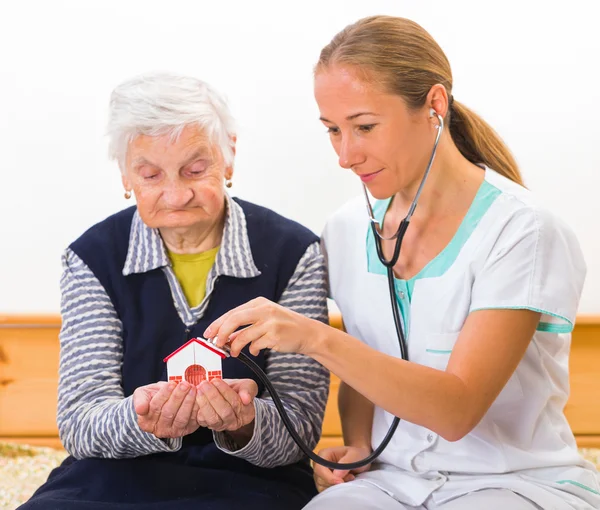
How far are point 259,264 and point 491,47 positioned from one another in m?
1.17

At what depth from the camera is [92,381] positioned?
1.74 meters

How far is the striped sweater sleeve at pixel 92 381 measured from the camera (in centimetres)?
165

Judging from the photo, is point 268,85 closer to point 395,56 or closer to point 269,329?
point 395,56

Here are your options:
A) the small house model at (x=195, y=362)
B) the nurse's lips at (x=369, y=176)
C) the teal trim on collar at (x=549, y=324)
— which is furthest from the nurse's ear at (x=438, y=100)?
the small house model at (x=195, y=362)

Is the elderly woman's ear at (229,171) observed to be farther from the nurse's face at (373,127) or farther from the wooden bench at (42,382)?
the wooden bench at (42,382)

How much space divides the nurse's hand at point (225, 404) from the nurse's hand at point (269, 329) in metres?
0.14

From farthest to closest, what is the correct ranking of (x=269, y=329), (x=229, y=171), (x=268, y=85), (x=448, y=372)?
1. (x=268, y=85)
2. (x=229, y=171)
3. (x=448, y=372)
4. (x=269, y=329)

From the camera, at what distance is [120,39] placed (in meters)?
2.60

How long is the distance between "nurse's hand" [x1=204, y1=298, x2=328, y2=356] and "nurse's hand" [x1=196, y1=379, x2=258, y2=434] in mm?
143

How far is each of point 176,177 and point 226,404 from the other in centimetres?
47

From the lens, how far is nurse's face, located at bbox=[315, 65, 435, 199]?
155 centimetres

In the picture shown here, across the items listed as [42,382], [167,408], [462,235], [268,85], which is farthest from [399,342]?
[42,382]

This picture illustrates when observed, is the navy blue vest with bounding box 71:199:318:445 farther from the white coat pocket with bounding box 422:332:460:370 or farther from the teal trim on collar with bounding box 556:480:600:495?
the teal trim on collar with bounding box 556:480:600:495

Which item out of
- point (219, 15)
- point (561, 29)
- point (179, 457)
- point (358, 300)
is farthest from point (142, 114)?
point (561, 29)
